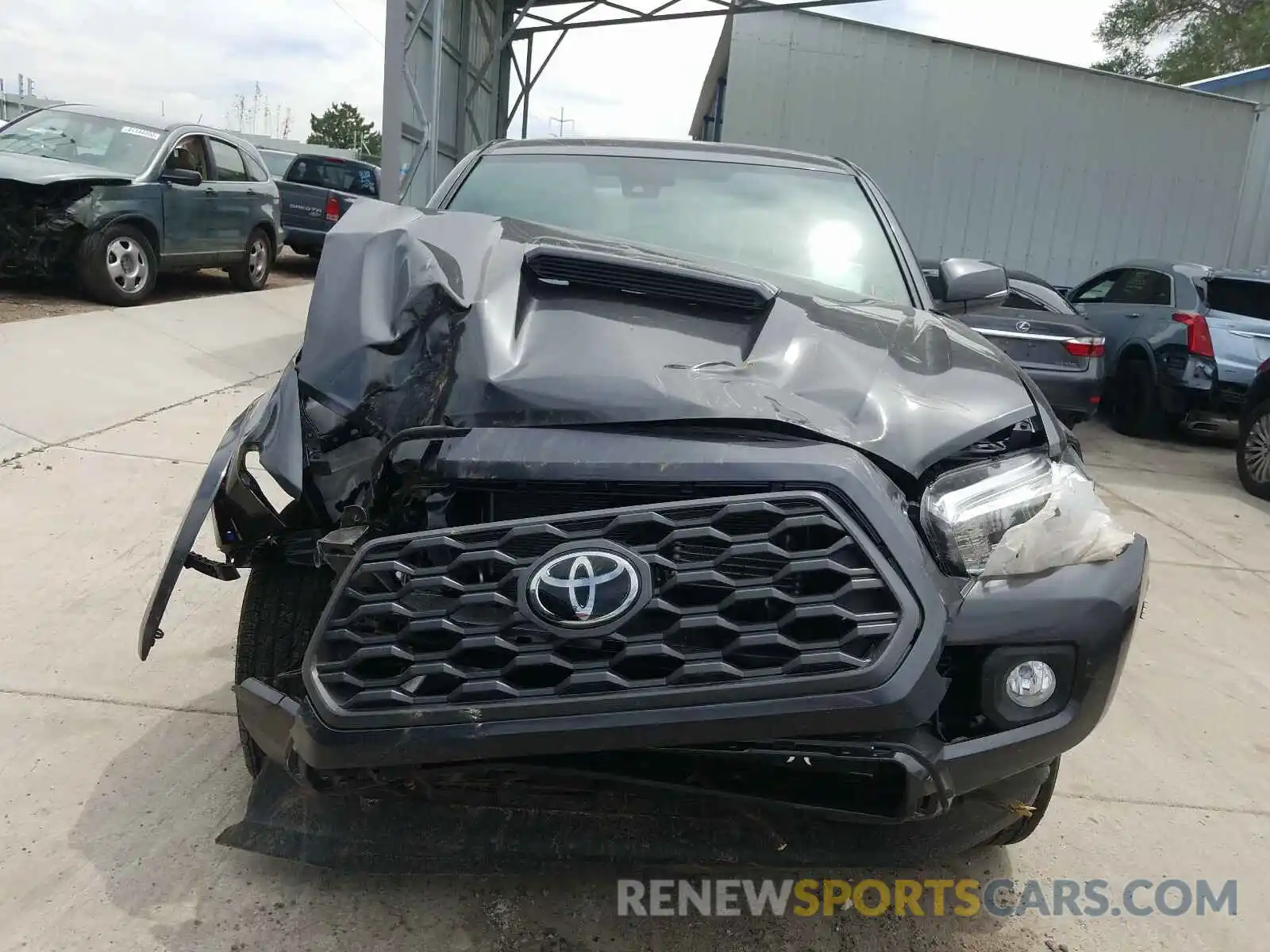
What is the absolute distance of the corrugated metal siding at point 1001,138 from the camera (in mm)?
11680

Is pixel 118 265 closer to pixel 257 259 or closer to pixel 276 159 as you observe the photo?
pixel 257 259

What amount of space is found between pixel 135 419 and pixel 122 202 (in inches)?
150

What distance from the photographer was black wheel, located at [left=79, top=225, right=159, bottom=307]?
27.8 feet

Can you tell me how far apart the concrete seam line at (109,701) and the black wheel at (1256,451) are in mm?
6969

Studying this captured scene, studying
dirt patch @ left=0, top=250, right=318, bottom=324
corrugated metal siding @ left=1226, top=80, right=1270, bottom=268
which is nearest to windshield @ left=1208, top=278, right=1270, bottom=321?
corrugated metal siding @ left=1226, top=80, right=1270, bottom=268

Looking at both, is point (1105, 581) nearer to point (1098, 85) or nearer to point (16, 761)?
point (16, 761)

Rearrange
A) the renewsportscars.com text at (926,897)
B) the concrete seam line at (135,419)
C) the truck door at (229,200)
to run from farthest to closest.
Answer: the truck door at (229,200)
the concrete seam line at (135,419)
the renewsportscars.com text at (926,897)

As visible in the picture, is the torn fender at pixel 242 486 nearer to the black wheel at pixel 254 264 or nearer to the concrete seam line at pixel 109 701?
the concrete seam line at pixel 109 701

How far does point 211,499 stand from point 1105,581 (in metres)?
1.69

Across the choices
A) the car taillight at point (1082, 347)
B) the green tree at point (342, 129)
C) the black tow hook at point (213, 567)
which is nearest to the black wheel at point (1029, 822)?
the black tow hook at point (213, 567)

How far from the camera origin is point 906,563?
1628mm

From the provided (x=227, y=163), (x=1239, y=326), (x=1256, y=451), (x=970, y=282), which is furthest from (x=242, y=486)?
(x=227, y=163)

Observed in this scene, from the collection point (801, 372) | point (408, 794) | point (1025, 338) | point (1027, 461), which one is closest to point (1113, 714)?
point (1027, 461)

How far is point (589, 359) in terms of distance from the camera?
1888 millimetres
